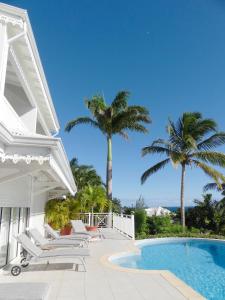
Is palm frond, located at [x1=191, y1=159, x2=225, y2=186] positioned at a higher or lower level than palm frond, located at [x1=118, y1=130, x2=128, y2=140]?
lower

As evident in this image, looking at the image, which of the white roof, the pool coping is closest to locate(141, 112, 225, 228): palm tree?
the pool coping

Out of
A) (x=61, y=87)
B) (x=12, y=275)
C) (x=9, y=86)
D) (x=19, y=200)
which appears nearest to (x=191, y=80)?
(x=61, y=87)

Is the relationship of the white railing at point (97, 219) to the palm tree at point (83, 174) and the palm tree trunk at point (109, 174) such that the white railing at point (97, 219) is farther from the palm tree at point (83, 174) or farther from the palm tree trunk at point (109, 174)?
the palm tree at point (83, 174)

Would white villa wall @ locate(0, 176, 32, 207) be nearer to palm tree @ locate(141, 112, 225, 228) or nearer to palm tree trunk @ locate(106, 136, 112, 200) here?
palm tree trunk @ locate(106, 136, 112, 200)

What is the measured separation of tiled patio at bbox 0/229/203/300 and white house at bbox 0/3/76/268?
133 centimetres

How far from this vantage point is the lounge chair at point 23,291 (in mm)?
3781

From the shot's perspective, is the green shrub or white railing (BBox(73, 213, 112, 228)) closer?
the green shrub

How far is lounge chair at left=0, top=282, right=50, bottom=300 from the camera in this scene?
3781mm

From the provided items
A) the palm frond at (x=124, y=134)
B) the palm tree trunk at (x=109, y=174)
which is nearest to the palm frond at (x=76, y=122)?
the palm frond at (x=124, y=134)

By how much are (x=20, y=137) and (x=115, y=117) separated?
67.3 ft

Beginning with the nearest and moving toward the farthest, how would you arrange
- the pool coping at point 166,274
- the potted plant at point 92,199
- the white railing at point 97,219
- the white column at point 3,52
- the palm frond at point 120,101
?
the white column at point 3,52 < the pool coping at point 166,274 < the white railing at point 97,219 < the potted plant at point 92,199 < the palm frond at point 120,101

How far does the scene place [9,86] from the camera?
9.94m

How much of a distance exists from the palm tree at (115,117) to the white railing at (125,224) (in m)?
6.46

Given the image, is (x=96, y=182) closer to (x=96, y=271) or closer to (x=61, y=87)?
(x=61, y=87)
